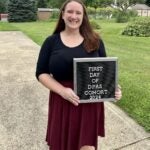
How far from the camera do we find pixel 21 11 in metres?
35.9

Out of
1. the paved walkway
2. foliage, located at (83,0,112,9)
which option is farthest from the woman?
foliage, located at (83,0,112,9)

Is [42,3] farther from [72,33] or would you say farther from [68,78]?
[68,78]

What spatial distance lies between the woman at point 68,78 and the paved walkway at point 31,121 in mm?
1462

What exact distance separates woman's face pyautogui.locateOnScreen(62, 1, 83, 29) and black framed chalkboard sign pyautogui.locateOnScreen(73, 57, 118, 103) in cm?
34

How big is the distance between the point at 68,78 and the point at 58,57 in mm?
206

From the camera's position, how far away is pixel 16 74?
368 inches

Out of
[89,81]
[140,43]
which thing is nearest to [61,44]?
[89,81]

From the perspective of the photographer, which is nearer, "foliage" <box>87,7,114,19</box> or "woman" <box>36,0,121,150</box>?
"woman" <box>36,0,121,150</box>

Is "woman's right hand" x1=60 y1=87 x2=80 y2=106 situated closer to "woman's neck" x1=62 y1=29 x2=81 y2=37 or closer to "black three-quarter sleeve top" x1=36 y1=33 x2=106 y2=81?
"black three-quarter sleeve top" x1=36 y1=33 x2=106 y2=81

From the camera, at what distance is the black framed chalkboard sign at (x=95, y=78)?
3.28 meters

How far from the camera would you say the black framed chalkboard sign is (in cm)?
328

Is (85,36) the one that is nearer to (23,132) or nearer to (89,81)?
(89,81)

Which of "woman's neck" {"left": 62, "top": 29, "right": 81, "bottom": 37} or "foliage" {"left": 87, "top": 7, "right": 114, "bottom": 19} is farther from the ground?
"woman's neck" {"left": 62, "top": 29, "right": 81, "bottom": 37}

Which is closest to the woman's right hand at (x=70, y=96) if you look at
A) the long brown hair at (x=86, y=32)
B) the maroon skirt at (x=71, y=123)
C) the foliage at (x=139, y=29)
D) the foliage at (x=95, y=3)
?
the maroon skirt at (x=71, y=123)
